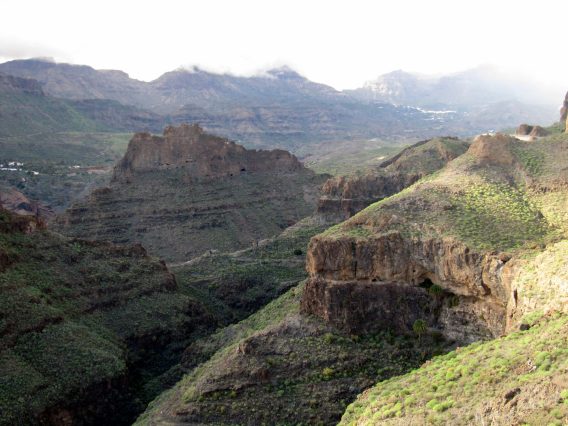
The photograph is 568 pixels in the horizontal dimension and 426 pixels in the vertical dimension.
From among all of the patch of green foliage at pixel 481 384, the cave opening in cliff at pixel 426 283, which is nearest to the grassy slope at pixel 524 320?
the patch of green foliage at pixel 481 384

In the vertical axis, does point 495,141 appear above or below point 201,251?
above

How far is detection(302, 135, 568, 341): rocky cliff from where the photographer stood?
42562 mm

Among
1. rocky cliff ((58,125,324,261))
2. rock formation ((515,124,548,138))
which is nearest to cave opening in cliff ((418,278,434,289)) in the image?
rock formation ((515,124,548,138))

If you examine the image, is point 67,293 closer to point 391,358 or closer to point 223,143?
point 391,358

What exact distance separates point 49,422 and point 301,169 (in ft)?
308

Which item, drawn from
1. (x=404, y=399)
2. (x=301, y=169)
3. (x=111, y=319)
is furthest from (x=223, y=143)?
(x=404, y=399)

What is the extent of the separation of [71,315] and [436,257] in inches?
1195

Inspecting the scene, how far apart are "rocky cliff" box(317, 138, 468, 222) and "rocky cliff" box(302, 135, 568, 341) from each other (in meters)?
47.6

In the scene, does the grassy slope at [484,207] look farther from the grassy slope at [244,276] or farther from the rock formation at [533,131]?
the rock formation at [533,131]

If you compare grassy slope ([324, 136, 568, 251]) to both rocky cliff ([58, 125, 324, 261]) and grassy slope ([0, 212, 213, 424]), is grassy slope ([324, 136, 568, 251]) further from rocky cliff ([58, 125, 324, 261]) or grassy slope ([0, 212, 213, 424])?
rocky cliff ([58, 125, 324, 261])

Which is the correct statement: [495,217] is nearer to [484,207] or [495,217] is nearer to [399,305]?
[484,207]

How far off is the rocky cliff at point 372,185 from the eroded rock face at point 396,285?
170ft

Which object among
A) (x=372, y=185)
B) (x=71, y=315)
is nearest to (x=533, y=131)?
(x=372, y=185)

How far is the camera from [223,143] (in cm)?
12419
